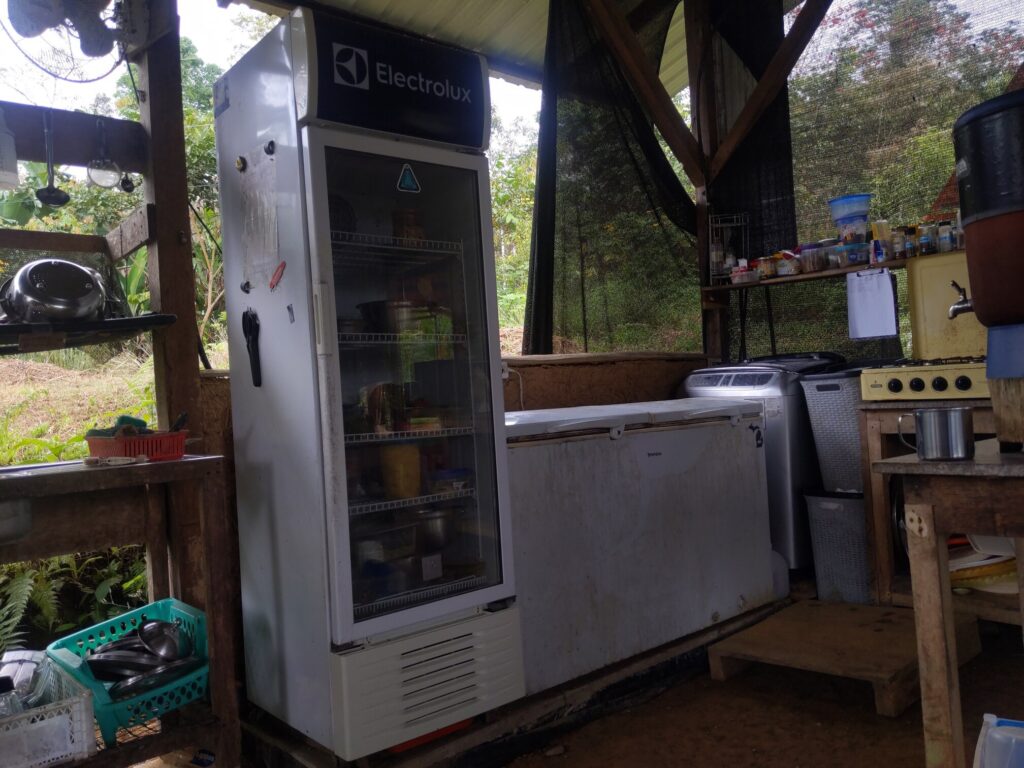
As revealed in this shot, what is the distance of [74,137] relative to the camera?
2.40 meters

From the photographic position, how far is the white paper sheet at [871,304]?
12.9 feet

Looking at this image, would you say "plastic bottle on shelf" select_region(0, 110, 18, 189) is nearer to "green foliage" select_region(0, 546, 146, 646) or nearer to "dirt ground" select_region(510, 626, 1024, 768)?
"green foliage" select_region(0, 546, 146, 646)

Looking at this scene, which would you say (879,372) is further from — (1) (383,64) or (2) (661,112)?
(1) (383,64)

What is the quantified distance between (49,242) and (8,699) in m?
1.34

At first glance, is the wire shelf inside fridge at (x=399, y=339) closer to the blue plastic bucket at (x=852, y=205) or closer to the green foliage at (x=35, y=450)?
the green foliage at (x=35, y=450)

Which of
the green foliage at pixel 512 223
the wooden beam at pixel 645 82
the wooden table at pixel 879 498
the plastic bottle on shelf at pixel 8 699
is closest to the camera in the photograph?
the plastic bottle on shelf at pixel 8 699

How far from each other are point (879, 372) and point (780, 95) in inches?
73.4

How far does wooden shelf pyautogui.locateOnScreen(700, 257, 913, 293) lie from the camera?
12.6ft

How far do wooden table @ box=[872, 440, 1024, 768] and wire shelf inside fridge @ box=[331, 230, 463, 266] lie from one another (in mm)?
1523

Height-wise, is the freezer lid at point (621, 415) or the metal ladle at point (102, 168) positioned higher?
the metal ladle at point (102, 168)

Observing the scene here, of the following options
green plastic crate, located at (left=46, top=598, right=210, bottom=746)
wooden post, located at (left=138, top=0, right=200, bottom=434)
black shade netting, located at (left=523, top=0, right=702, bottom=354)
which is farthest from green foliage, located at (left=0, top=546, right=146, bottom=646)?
black shade netting, located at (left=523, top=0, right=702, bottom=354)

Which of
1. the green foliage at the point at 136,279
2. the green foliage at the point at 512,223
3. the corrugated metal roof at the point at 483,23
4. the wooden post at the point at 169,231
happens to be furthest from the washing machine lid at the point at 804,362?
the green foliage at the point at 512,223

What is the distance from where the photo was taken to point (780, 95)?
14.3ft

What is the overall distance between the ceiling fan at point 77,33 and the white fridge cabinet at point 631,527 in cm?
177
